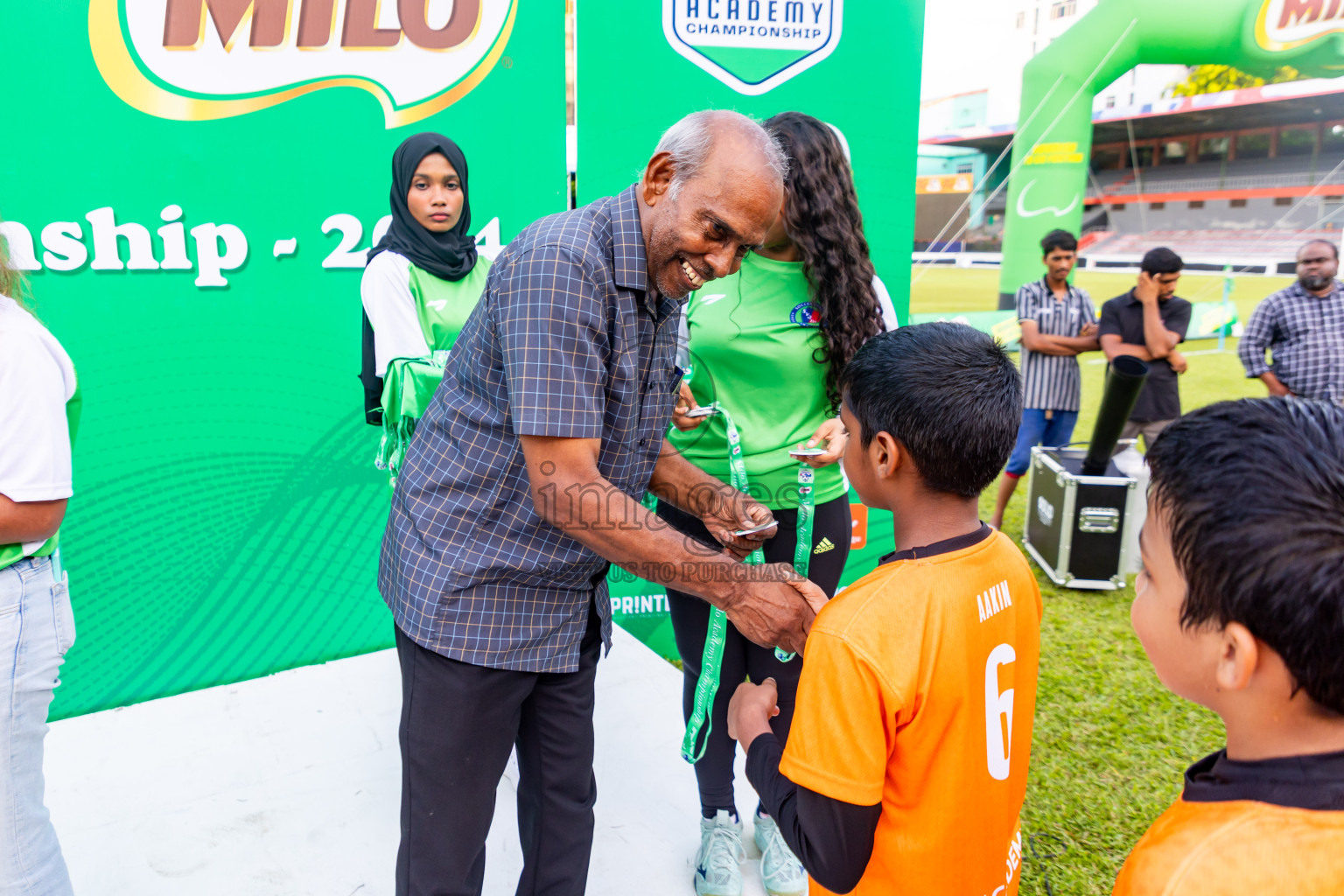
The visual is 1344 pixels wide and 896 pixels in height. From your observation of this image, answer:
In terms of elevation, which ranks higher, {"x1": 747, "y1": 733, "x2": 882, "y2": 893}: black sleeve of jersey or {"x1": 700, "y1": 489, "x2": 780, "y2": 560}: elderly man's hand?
{"x1": 700, "y1": 489, "x2": 780, "y2": 560}: elderly man's hand

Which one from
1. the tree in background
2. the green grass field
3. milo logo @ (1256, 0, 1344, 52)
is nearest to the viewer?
the green grass field

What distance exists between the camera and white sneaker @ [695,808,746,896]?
2.23 meters

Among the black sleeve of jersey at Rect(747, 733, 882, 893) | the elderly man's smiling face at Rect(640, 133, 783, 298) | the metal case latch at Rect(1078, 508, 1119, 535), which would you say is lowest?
the metal case latch at Rect(1078, 508, 1119, 535)

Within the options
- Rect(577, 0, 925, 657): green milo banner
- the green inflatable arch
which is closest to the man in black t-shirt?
Rect(577, 0, 925, 657): green milo banner

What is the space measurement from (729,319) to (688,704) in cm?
114

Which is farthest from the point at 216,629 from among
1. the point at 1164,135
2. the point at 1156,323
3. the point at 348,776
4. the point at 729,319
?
the point at 1164,135

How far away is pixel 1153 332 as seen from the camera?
5.39 meters

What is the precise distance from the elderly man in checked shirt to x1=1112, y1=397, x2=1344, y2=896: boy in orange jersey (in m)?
0.73

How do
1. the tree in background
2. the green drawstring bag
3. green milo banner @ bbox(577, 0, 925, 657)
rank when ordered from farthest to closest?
the tree in background < green milo banner @ bbox(577, 0, 925, 657) < the green drawstring bag

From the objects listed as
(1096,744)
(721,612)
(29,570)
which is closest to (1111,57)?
(1096,744)

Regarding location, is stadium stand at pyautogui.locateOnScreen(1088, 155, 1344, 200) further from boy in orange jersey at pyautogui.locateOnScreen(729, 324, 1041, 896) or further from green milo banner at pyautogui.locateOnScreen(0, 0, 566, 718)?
boy in orange jersey at pyautogui.locateOnScreen(729, 324, 1041, 896)

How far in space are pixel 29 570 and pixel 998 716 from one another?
5.71 feet

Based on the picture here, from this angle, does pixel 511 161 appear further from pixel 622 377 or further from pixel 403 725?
pixel 403 725

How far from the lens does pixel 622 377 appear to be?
1446mm
